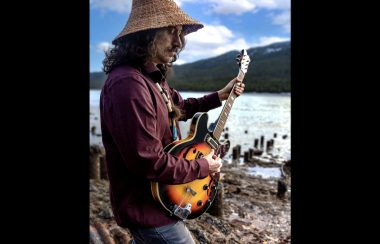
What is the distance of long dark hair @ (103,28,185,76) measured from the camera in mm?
2150

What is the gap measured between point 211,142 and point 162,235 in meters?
0.72

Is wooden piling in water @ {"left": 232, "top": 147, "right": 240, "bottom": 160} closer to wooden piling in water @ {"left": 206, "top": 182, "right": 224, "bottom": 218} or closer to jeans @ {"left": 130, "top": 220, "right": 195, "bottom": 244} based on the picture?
wooden piling in water @ {"left": 206, "top": 182, "right": 224, "bottom": 218}

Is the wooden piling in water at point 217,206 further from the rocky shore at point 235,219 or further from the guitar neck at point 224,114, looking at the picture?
the guitar neck at point 224,114

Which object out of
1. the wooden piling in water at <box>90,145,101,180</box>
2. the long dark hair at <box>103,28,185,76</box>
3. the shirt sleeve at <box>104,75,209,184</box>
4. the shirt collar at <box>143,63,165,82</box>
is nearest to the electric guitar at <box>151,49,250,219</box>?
the shirt sleeve at <box>104,75,209,184</box>

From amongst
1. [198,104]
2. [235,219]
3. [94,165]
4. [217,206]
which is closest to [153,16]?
[198,104]

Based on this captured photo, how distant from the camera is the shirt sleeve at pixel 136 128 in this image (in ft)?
6.10

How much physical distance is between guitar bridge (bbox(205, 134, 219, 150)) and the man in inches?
5.4

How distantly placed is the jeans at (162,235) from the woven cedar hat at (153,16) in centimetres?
114

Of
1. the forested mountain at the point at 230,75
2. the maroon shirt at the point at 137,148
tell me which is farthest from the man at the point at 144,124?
the forested mountain at the point at 230,75
